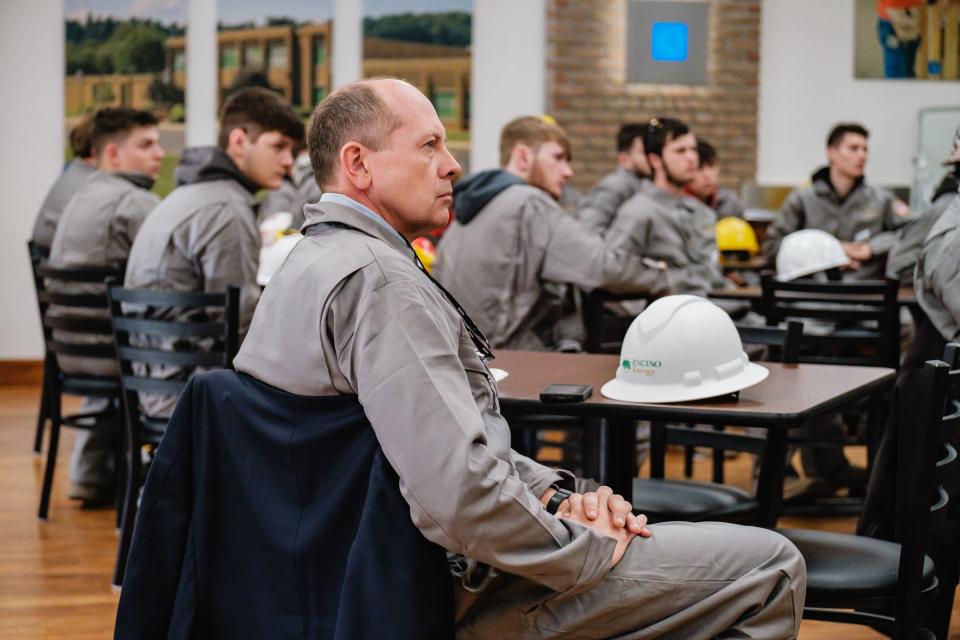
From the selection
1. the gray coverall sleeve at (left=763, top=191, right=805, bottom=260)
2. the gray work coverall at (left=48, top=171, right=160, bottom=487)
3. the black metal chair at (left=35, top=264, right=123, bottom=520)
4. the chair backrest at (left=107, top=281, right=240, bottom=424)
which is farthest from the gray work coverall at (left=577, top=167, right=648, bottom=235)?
the chair backrest at (left=107, top=281, right=240, bottom=424)

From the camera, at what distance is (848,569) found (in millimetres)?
2395

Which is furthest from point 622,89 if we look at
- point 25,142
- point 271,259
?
point 271,259

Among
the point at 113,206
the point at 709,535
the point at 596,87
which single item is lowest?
the point at 709,535

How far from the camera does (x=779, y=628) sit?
1860 millimetres

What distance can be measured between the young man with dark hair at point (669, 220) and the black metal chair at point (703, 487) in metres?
2.02

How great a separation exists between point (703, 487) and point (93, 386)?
2.47 meters

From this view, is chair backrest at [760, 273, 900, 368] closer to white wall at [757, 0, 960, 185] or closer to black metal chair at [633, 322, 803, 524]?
black metal chair at [633, 322, 803, 524]

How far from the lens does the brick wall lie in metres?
9.42

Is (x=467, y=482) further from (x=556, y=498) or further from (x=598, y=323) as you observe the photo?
(x=598, y=323)

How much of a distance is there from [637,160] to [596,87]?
237cm

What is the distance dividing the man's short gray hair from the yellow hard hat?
5.57 m

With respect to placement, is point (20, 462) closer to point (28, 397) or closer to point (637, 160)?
point (28, 397)

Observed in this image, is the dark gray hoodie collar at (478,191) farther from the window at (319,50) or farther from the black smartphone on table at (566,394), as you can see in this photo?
the window at (319,50)

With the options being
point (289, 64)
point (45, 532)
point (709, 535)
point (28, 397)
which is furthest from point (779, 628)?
point (289, 64)
